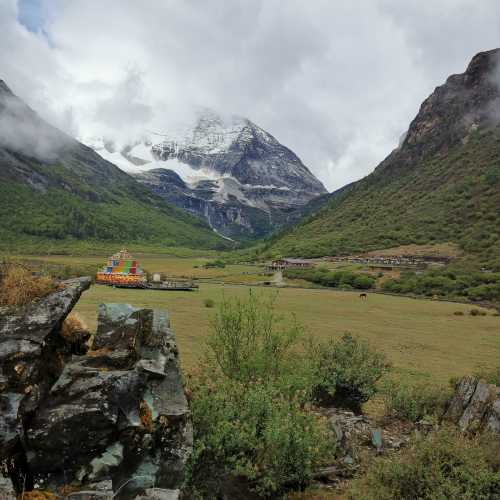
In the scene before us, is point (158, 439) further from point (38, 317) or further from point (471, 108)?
point (471, 108)

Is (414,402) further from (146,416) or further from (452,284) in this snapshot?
(452,284)

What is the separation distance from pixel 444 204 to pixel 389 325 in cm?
11676

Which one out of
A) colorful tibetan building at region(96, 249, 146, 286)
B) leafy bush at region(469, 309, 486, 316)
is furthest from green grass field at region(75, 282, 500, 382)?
colorful tibetan building at region(96, 249, 146, 286)

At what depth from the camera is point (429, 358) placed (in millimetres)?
30812

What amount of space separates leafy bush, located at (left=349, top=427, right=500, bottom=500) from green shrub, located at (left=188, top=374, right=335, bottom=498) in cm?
149

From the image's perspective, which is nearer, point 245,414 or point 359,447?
point 245,414

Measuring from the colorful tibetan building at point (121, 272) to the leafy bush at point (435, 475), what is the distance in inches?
2780

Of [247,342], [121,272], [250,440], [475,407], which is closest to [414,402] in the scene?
[475,407]

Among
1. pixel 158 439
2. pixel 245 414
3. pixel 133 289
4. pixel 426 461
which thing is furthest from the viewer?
pixel 133 289

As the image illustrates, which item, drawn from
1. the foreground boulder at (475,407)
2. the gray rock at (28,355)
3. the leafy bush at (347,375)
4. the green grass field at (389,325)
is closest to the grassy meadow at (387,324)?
the green grass field at (389,325)

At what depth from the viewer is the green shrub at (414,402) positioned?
16.7m

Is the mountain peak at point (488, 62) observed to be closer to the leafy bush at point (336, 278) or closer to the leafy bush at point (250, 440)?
the leafy bush at point (336, 278)

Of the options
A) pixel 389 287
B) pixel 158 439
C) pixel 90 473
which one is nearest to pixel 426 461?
pixel 158 439

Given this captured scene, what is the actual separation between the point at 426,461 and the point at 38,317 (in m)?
8.62
